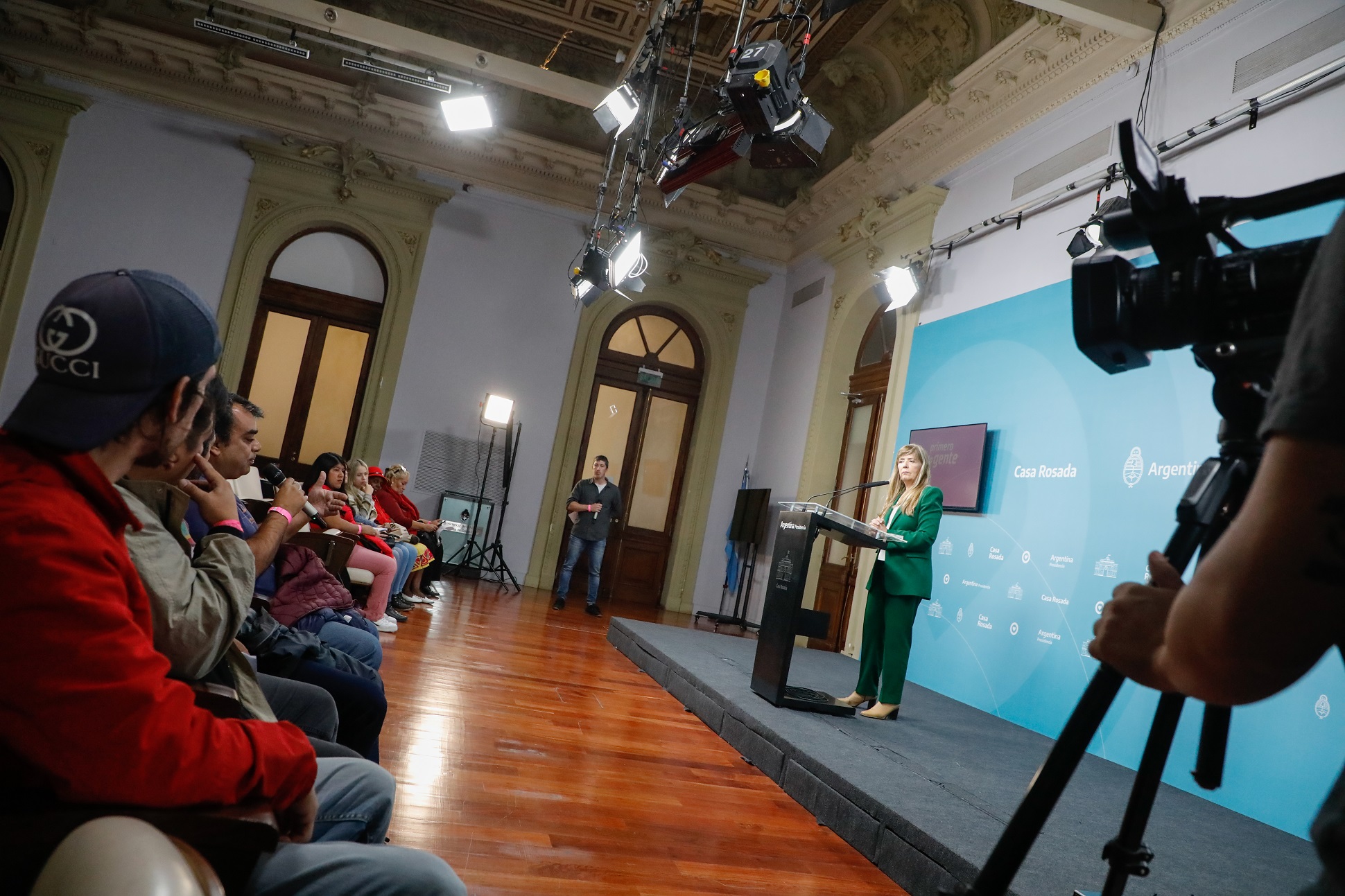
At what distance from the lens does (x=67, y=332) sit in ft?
3.14

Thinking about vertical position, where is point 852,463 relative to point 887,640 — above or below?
above

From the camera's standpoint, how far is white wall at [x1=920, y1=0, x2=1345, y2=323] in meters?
4.23

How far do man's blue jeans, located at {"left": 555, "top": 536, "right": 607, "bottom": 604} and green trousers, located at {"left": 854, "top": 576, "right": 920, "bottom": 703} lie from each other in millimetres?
4244

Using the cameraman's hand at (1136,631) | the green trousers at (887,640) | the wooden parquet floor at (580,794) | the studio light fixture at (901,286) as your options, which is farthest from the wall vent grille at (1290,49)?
the cameraman's hand at (1136,631)

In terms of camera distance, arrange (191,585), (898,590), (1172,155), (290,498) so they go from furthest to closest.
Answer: (1172,155) → (898,590) → (290,498) → (191,585)

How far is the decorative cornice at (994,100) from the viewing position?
18.3 ft

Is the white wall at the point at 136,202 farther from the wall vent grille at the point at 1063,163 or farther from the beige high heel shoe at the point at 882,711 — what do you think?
the beige high heel shoe at the point at 882,711

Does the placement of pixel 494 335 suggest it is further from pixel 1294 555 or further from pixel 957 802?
pixel 1294 555

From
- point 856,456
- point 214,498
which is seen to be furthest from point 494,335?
point 214,498

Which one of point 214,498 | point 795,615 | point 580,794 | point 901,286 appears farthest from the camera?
point 901,286

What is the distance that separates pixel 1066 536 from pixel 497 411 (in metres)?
6.10

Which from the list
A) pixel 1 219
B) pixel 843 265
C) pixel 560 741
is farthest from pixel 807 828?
pixel 1 219

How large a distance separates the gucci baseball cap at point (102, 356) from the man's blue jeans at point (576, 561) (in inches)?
292

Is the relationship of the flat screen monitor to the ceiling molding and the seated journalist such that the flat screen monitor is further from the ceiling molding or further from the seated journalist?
the seated journalist
